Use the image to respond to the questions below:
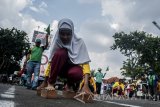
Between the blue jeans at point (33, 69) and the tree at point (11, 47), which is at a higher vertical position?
the tree at point (11, 47)

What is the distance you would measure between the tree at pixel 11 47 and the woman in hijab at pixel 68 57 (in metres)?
51.8

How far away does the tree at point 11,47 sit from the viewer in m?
A: 59.8

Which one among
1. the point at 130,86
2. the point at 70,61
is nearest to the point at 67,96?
the point at 70,61

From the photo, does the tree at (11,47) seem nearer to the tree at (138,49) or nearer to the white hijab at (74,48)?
the tree at (138,49)

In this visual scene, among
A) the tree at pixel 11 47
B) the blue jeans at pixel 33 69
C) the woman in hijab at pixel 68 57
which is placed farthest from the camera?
the tree at pixel 11 47

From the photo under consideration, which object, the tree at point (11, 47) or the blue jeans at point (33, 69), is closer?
the blue jeans at point (33, 69)

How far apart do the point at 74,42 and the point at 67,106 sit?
6.13 feet

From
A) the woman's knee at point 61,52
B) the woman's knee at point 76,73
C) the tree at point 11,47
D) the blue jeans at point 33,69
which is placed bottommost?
the woman's knee at point 76,73

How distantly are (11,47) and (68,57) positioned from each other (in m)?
55.2

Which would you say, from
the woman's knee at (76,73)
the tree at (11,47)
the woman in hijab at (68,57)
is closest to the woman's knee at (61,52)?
the woman in hijab at (68,57)

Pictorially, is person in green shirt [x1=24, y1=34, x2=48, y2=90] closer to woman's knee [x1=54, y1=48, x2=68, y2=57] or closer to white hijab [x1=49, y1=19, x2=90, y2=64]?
white hijab [x1=49, y1=19, x2=90, y2=64]

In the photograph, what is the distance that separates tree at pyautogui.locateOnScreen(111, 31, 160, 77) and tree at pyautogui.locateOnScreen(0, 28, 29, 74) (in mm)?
18395

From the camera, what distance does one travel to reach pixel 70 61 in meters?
6.68

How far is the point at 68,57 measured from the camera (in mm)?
6648
